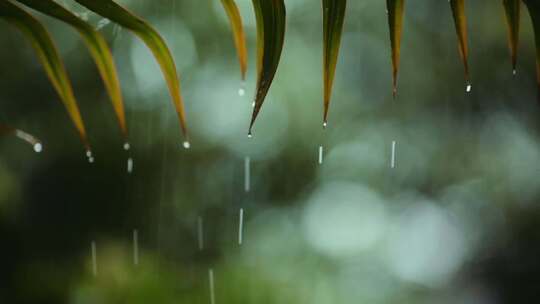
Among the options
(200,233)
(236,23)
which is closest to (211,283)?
(200,233)

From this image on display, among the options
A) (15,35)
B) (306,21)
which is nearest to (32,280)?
(15,35)

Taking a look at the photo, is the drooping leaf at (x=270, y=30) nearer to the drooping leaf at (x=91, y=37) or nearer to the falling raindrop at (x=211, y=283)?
the drooping leaf at (x=91, y=37)

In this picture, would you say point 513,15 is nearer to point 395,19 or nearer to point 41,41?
point 395,19

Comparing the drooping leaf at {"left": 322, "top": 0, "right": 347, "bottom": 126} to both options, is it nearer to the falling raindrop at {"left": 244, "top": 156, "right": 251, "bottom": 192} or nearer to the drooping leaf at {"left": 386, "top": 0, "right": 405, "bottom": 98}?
the drooping leaf at {"left": 386, "top": 0, "right": 405, "bottom": 98}

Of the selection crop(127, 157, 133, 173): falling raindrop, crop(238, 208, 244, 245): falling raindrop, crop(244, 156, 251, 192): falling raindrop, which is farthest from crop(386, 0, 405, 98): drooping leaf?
crop(238, 208, 244, 245): falling raindrop

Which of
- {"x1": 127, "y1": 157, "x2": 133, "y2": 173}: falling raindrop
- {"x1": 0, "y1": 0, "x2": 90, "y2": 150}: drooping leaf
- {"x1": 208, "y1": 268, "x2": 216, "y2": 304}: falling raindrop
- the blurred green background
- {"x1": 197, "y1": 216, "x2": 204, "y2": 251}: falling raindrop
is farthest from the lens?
{"x1": 197, "y1": 216, "x2": 204, "y2": 251}: falling raindrop

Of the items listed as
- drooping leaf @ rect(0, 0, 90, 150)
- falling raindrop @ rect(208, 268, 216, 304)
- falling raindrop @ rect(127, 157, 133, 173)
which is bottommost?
falling raindrop @ rect(208, 268, 216, 304)

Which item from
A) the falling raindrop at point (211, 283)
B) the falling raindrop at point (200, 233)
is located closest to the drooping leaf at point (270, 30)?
the falling raindrop at point (211, 283)
